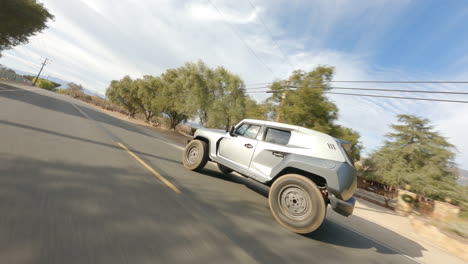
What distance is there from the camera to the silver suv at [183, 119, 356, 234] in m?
3.42

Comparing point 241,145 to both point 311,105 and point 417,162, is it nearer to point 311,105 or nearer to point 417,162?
point 311,105

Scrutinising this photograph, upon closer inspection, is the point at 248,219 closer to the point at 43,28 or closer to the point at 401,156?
the point at 401,156

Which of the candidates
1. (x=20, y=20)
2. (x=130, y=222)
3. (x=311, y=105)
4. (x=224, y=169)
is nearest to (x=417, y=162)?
(x=311, y=105)

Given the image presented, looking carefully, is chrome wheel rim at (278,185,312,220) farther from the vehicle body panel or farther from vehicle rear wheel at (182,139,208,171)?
vehicle rear wheel at (182,139,208,171)

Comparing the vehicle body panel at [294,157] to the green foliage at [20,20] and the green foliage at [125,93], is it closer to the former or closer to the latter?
the green foliage at [20,20]

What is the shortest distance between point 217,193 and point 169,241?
2.18 meters

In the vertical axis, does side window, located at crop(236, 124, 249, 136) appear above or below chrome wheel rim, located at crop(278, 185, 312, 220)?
above

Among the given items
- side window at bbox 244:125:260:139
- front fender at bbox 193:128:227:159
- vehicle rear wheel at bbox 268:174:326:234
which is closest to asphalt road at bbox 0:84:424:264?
vehicle rear wheel at bbox 268:174:326:234

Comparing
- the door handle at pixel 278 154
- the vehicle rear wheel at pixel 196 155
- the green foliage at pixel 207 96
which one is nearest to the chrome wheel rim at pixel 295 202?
the door handle at pixel 278 154

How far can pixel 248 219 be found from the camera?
351cm

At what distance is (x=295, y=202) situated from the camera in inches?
144

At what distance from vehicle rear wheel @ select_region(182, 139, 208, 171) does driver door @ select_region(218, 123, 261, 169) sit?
0.53 m

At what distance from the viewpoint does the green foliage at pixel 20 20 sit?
69.5 ft

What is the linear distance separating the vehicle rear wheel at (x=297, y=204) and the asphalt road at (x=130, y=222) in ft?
0.63
